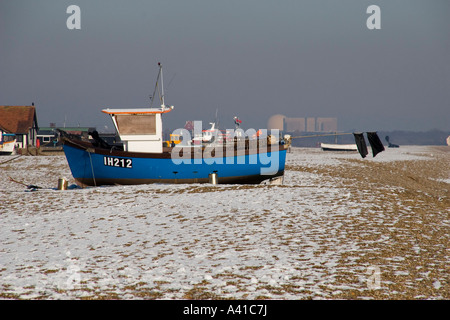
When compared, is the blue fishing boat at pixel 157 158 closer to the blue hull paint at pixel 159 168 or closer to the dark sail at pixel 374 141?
the blue hull paint at pixel 159 168

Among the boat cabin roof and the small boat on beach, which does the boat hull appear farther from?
the boat cabin roof

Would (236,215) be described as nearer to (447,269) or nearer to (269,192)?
A: (269,192)

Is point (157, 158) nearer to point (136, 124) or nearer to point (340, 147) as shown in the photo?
point (136, 124)

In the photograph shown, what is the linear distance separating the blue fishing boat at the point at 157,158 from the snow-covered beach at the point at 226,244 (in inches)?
136

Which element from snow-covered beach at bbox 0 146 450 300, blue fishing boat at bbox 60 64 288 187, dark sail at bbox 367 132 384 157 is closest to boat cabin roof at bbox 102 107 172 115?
blue fishing boat at bbox 60 64 288 187

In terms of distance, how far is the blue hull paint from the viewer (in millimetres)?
17469

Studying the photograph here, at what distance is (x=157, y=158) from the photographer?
17.4 meters

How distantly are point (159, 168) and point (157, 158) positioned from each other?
44 centimetres
